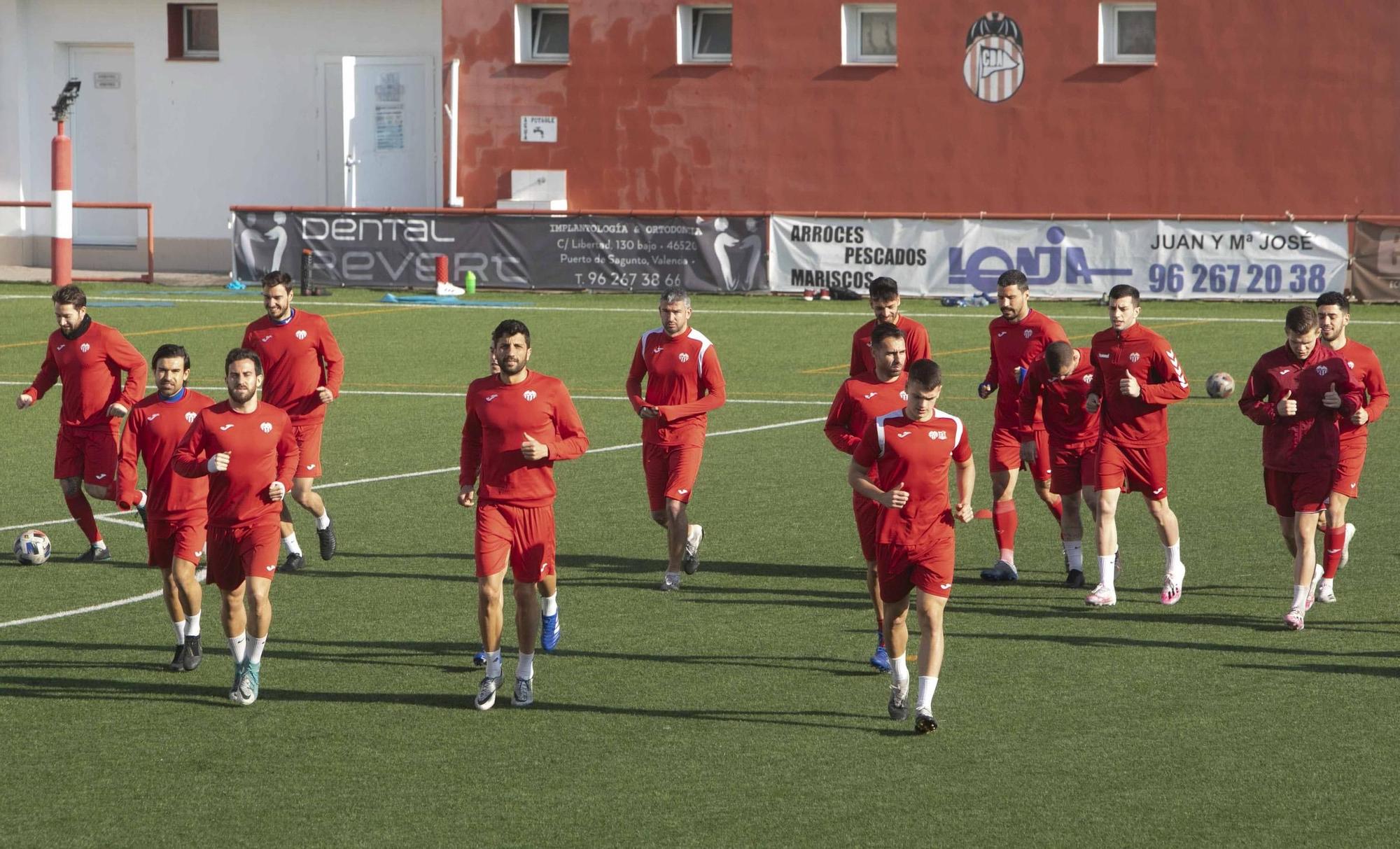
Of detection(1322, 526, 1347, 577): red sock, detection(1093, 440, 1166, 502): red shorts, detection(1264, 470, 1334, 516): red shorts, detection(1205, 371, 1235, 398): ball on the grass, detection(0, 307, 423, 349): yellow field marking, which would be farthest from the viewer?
detection(0, 307, 423, 349): yellow field marking

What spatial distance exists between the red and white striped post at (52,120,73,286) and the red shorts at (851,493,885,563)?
100 ft

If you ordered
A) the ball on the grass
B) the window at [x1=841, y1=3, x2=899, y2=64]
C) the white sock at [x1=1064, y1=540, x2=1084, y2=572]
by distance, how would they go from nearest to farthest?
the white sock at [x1=1064, y1=540, x2=1084, y2=572] → the ball on the grass → the window at [x1=841, y1=3, x2=899, y2=64]

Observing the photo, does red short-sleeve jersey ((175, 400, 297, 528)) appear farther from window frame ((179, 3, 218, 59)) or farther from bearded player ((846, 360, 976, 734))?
window frame ((179, 3, 218, 59))

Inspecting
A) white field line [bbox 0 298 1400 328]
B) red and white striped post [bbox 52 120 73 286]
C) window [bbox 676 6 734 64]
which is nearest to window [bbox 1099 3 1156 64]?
white field line [bbox 0 298 1400 328]

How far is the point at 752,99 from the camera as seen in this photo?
135ft

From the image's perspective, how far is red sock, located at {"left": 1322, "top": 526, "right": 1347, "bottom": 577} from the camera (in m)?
12.1

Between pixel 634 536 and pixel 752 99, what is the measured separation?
90.1 feet

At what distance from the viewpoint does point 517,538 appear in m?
9.80

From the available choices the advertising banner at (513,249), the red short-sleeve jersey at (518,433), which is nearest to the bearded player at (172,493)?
the red short-sleeve jersey at (518,433)

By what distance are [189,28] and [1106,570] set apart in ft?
122

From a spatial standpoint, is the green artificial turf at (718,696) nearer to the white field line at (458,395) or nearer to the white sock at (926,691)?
the white sock at (926,691)

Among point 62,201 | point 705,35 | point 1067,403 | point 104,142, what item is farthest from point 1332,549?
point 104,142

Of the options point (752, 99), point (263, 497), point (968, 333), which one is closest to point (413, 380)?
point (968, 333)

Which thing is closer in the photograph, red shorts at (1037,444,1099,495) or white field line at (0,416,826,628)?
white field line at (0,416,826,628)
